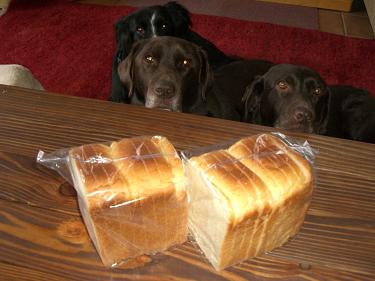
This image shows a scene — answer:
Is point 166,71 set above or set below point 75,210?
below

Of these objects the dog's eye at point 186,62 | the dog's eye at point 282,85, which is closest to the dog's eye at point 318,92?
the dog's eye at point 282,85

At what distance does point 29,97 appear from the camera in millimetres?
1001

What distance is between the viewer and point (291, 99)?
6.30 feet

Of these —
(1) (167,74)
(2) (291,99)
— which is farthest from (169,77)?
(2) (291,99)

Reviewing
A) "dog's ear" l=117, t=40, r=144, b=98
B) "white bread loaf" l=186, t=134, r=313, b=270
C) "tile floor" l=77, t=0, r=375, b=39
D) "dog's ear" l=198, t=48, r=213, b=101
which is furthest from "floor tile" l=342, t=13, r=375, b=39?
"white bread loaf" l=186, t=134, r=313, b=270

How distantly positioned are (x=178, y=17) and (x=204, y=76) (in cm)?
72

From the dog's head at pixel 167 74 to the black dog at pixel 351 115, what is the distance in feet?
2.38

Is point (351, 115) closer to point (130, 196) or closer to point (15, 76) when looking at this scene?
point (15, 76)

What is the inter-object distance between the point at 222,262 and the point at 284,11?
13.1 ft

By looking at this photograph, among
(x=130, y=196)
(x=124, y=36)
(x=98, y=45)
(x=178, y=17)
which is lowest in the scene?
(x=98, y=45)

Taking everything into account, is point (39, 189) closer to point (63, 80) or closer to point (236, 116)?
point (236, 116)

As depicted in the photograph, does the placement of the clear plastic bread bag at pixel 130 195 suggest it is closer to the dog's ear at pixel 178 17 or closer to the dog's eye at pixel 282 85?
the dog's eye at pixel 282 85

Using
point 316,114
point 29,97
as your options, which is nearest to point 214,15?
point 316,114

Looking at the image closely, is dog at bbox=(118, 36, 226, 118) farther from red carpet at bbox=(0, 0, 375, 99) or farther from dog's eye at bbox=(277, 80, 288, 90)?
red carpet at bbox=(0, 0, 375, 99)
